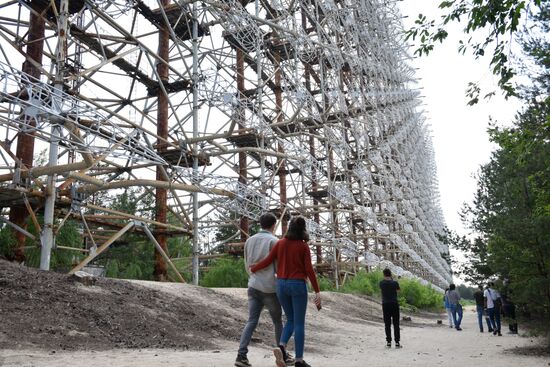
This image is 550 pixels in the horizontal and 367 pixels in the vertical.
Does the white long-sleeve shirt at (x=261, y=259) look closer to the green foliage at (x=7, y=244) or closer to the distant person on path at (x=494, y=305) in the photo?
the green foliage at (x=7, y=244)

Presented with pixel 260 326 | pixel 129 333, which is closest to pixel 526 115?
pixel 260 326

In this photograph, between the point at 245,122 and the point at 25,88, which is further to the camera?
the point at 245,122

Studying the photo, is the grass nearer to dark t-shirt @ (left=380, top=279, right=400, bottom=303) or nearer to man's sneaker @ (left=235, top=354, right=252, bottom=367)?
dark t-shirt @ (left=380, top=279, right=400, bottom=303)

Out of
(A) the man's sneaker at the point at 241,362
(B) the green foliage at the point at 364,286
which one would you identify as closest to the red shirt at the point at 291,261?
(A) the man's sneaker at the point at 241,362

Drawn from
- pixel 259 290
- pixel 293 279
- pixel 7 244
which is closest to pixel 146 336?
pixel 259 290

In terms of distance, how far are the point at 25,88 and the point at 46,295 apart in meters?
3.96

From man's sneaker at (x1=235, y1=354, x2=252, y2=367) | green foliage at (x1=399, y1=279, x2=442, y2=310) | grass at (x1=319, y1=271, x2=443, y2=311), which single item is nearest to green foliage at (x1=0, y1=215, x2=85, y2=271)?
man's sneaker at (x1=235, y1=354, x2=252, y2=367)

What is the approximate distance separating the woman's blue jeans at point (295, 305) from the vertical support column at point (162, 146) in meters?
11.3

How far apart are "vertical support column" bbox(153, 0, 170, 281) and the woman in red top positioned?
1124 centimetres

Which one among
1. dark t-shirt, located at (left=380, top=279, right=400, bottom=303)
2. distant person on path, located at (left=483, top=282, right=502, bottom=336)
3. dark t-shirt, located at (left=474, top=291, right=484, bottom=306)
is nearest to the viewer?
dark t-shirt, located at (left=380, top=279, right=400, bottom=303)

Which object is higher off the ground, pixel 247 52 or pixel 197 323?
pixel 247 52

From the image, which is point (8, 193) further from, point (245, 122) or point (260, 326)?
point (245, 122)

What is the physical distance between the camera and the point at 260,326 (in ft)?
33.2

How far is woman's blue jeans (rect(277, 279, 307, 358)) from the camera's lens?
5336 mm
